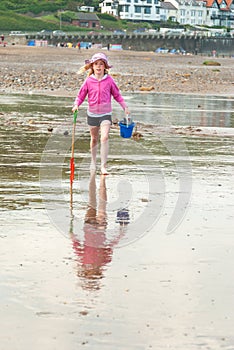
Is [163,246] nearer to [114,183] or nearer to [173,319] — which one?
[173,319]

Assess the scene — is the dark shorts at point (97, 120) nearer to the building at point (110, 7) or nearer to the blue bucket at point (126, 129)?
the blue bucket at point (126, 129)

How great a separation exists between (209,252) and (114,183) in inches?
149

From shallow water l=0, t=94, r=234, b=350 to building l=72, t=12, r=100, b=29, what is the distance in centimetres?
14779

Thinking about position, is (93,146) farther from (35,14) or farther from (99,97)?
(35,14)

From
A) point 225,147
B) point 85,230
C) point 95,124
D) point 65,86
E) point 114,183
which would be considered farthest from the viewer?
point 65,86

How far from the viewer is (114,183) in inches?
451

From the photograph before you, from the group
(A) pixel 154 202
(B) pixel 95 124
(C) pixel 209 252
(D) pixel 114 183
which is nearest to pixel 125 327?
(C) pixel 209 252

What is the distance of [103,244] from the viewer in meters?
8.01

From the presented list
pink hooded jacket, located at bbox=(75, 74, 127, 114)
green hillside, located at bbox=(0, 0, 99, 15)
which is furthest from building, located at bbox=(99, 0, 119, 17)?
pink hooded jacket, located at bbox=(75, 74, 127, 114)

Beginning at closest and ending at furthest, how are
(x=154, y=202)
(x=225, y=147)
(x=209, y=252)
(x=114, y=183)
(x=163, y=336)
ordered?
(x=163, y=336)
(x=209, y=252)
(x=154, y=202)
(x=114, y=183)
(x=225, y=147)

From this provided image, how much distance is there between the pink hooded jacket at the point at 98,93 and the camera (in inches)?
488

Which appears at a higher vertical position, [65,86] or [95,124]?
[95,124]

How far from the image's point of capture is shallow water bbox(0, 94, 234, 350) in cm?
570

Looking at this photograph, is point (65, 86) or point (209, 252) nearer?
point (209, 252)
